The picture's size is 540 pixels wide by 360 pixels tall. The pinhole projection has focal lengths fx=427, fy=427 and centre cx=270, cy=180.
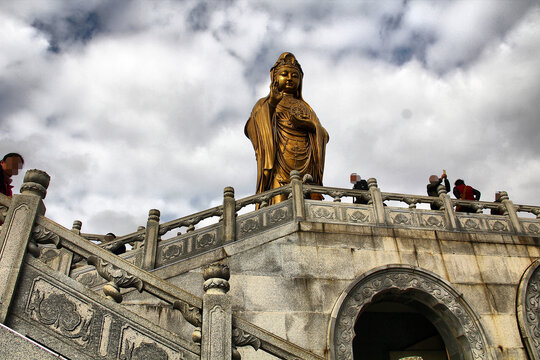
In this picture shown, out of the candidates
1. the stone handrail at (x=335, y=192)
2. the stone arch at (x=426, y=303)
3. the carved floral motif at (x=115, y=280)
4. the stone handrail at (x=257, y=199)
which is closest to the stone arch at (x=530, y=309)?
the stone arch at (x=426, y=303)

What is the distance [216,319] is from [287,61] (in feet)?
34.8

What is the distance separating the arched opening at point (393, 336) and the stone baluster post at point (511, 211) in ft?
9.17

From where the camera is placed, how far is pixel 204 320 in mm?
3807

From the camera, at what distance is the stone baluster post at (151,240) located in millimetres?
7082

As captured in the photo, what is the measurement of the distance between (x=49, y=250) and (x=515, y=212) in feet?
30.4

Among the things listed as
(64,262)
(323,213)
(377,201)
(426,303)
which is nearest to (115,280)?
(64,262)

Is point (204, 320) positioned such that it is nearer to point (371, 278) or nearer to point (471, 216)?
point (371, 278)

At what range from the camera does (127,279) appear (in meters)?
3.95

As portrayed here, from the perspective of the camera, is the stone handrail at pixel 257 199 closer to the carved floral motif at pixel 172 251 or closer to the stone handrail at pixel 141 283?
the carved floral motif at pixel 172 251

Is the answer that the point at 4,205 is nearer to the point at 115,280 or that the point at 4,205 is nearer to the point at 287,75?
the point at 115,280

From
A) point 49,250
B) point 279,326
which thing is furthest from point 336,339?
point 49,250

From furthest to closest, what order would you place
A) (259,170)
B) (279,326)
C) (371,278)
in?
(259,170) < (371,278) < (279,326)

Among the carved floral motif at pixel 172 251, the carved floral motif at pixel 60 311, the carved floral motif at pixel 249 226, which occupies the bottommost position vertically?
the carved floral motif at pixel 60 311

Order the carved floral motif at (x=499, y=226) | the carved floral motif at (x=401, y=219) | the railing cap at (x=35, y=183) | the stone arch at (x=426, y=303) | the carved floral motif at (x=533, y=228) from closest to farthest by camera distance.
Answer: the railing cap at (x=35, y=183) → the stone arch at (x=426, y=303) → the carved floral motif at (x=401, y=219) → the carved floral motif at (x=499, y=226) → the carved floral motif at (x=533, y=228)
